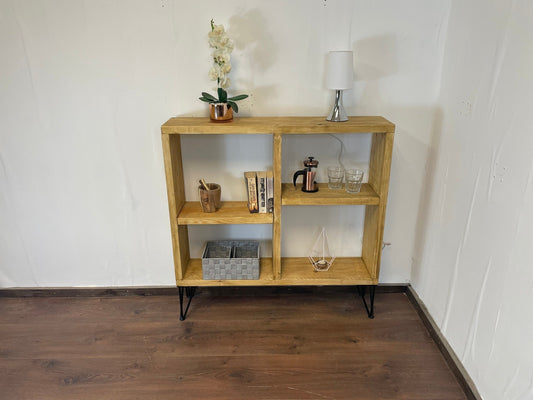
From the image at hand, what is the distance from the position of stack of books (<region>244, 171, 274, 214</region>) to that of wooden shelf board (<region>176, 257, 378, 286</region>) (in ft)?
1.20

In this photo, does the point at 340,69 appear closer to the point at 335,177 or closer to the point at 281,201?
the point at 335,177

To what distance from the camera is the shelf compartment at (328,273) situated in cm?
198

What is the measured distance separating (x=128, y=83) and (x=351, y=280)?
1.49m

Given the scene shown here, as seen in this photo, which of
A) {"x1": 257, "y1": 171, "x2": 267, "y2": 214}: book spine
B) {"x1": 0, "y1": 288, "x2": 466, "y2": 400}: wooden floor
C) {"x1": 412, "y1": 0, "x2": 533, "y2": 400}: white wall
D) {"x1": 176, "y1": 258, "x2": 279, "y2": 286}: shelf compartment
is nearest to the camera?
{"x1": 412, "y1": 0, "x2": 533, "y2": 400}: white wall

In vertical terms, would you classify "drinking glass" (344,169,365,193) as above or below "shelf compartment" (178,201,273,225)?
above

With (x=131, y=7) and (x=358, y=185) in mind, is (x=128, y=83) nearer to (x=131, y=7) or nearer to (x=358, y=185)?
(x=131, y=7)

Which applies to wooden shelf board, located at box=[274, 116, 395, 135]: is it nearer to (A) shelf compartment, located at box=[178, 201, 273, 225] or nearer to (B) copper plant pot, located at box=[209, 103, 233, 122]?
(B) copper plant pot, located at box=[209, 103, 233, 122]

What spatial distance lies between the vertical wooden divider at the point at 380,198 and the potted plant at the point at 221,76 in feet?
2.27

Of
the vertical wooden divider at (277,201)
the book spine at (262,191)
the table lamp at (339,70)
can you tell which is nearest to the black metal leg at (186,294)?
the vertical wooden divider at (277,201)

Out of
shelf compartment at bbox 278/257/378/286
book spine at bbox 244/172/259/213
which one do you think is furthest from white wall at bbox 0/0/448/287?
book spine at bbox 244/172/259/213

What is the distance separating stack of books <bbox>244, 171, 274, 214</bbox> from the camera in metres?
1.84

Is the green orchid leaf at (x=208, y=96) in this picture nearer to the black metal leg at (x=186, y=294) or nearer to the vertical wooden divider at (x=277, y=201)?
the vertical wooden divider at (x=277, y=201)

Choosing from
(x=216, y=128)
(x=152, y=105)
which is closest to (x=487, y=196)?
(x=216, y=128)

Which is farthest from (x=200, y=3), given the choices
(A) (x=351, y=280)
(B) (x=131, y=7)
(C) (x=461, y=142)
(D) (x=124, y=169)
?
(A) (x=351, y=280)
